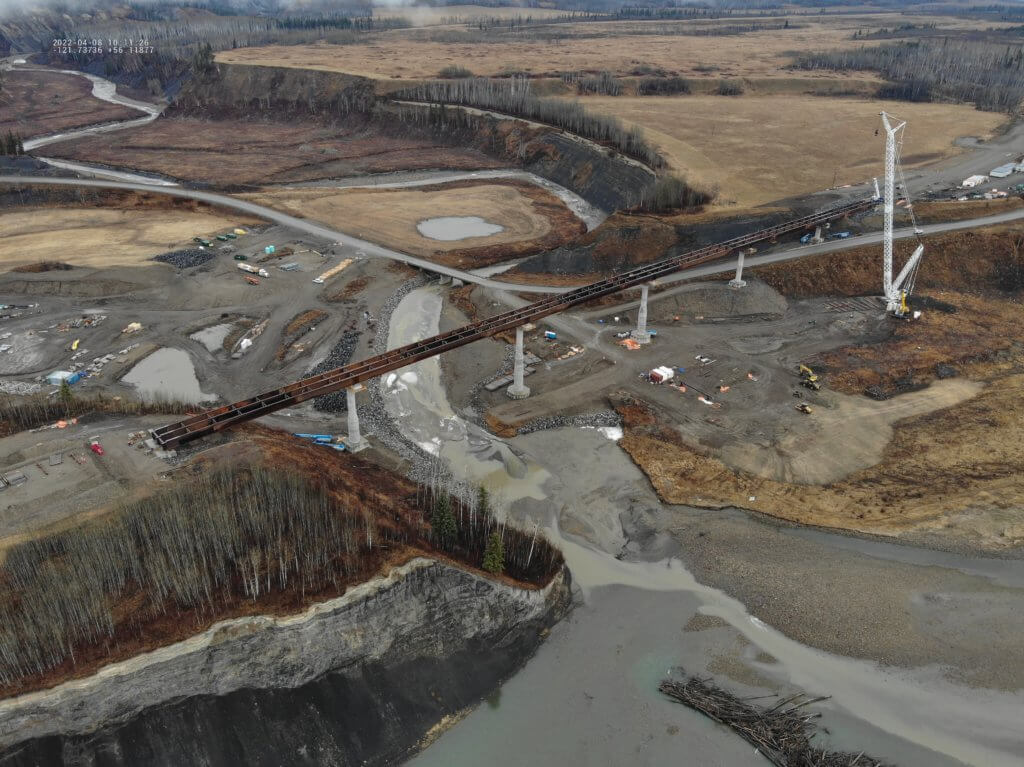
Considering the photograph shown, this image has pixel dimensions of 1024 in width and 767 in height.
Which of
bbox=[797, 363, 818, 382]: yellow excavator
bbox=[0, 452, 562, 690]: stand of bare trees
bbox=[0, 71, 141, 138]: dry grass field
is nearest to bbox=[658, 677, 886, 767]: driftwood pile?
bbox=[0, 452, 562, 690]: stand of bare trees

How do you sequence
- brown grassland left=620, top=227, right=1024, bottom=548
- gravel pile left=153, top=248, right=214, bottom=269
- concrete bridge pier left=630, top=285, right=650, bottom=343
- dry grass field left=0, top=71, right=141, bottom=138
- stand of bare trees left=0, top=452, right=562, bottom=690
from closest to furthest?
stand of bare trees left=0, top=452, right=562, bottom=690 → brown grassland left=620, top=227, right=1024, bottom=548 → concrete bridge pier left=630, top=285, right=650, bottom=343 → gravel pile left=153, top=248, right=214, bottom=269 → dry grass field left=0, top=71, right=141, bottom=138

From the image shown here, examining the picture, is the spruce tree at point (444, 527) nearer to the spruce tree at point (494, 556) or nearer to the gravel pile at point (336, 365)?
the spruce tree at point (494, 556)

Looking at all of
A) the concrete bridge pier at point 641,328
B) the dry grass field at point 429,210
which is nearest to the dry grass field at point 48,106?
the dry grass field at point 429,210

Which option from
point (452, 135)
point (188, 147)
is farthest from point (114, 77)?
point (452, 135)

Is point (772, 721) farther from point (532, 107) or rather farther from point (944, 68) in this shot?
point (944, 68)

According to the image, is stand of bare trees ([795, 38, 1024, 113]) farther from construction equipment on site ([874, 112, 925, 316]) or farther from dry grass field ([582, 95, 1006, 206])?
construction equipment on site ([874, 112, 925, 316])

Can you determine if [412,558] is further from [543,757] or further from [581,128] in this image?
[581,128]

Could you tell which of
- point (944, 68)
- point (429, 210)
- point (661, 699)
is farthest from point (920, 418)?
point (944, 68)
